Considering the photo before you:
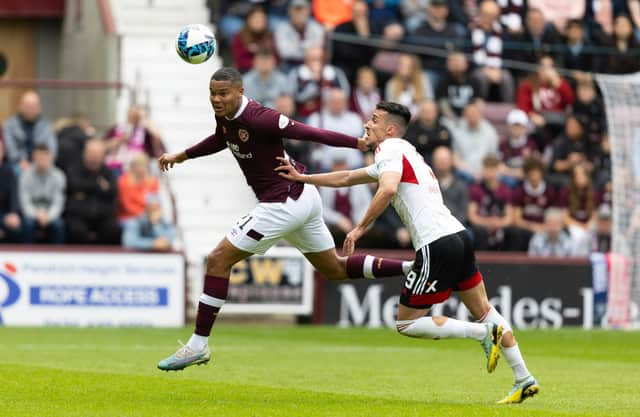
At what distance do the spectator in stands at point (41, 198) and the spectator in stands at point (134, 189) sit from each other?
99 cm

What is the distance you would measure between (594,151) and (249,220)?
1300 centimetres

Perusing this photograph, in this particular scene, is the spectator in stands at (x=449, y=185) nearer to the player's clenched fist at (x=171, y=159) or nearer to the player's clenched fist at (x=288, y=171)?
the player's clenched fist at (x=171, y=159)

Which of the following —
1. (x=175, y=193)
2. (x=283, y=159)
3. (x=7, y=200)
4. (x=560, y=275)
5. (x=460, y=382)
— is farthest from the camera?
(x=175, y=193)

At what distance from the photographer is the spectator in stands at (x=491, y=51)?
24766mm

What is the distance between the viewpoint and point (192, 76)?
82.0 feet

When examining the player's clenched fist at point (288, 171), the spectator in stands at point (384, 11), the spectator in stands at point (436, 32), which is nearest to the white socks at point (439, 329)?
the player's clenched fist at point (288, 171)

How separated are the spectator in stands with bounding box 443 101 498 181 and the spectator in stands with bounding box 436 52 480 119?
435 mm

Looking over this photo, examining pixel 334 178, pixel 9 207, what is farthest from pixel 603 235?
pixel 334 178

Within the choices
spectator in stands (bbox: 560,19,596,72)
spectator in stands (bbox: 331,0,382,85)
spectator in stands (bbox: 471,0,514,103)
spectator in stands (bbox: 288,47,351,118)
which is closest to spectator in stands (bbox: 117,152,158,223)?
spectator in stands (bbox: 288,47,351,118)

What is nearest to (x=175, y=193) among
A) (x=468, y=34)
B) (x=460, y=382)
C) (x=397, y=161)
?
(x=468, y=34)

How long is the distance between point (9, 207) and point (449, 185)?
626 centimetres

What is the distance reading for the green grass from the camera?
Answer: 10.6 m

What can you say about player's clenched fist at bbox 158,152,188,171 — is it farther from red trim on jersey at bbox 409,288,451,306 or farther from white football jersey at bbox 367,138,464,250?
red trim on jersey at bbox 409,288,451,306

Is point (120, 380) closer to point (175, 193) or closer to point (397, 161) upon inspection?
point (397, 161)
